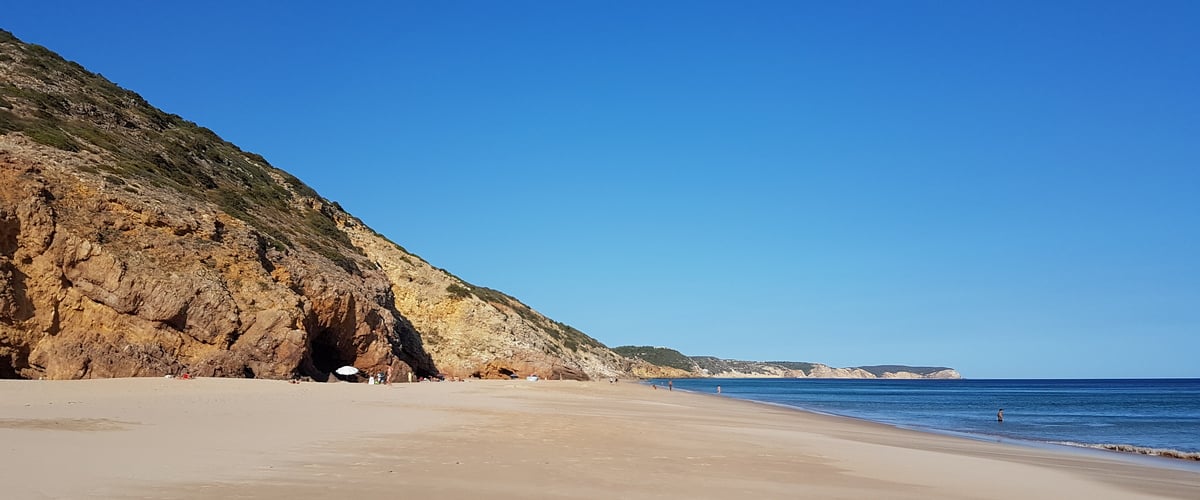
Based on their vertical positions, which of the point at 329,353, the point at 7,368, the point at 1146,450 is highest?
Result: the point at 329,353

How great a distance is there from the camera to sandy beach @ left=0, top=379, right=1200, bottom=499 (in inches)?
296

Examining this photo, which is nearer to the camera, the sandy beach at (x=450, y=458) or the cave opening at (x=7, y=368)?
the sandy beach at (x=450, y=458)

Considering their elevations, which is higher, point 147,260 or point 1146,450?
point 147,260

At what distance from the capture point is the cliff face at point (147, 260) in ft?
75.4

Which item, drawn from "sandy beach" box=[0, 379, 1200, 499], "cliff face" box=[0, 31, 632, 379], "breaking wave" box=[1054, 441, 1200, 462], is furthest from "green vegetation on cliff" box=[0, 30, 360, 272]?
"breaking wave" box=[1054, 441, 1200, 462]

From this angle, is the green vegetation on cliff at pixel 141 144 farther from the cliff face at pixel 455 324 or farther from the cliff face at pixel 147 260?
the cliff face at pixel 455 324

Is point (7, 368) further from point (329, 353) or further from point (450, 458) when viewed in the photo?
point (450, 458)

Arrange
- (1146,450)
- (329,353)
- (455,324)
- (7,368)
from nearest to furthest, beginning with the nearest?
1. (1146,450)
2. (7,368)
3. (329,353)
4. (455,324)

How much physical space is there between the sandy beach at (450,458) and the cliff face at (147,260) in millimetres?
5517

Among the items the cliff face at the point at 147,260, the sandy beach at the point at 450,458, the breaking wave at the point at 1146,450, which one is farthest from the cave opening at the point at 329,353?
the breaking wave at the point at 1146,450

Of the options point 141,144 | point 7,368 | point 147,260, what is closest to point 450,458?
point 7,368

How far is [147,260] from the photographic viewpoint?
2542 centimetres

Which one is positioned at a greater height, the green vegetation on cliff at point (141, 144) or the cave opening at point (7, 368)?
the green vegetation on cliff at point (141, 144)

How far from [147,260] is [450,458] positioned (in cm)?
2078
